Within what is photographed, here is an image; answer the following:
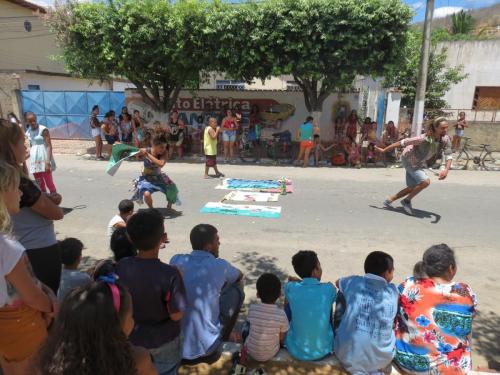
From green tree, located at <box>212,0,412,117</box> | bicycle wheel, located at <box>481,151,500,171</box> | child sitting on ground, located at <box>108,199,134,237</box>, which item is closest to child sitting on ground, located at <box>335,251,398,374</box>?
child sitting on ground, located at <box>108,199,134,237</box>

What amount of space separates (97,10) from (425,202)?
1084 centimetres

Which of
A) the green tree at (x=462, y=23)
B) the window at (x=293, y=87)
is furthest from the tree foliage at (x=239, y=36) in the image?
the green tree at (x=462, y=23)

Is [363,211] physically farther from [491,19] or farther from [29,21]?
[491,19]

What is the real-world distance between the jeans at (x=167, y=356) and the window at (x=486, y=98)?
89.4ft

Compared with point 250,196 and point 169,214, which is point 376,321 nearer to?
point 169,214

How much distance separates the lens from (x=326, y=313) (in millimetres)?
2859

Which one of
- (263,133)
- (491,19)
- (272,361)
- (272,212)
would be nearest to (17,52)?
(263,133)

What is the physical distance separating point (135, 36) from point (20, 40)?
19.8 meters

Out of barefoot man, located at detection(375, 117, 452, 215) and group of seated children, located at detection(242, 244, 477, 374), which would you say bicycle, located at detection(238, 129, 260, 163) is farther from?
group of seated children, located at detection(242, 244, 477, 374)

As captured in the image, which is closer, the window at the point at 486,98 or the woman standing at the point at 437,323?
the woman standing at the point at 437,323

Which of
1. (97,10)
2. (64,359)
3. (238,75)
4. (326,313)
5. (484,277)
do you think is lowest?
(484,277)

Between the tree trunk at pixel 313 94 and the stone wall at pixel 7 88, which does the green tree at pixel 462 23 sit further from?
the stone wall at pixel 7 88

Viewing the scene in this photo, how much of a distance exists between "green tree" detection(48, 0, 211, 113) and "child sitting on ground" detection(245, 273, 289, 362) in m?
10.1

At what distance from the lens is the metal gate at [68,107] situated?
1777 cm
